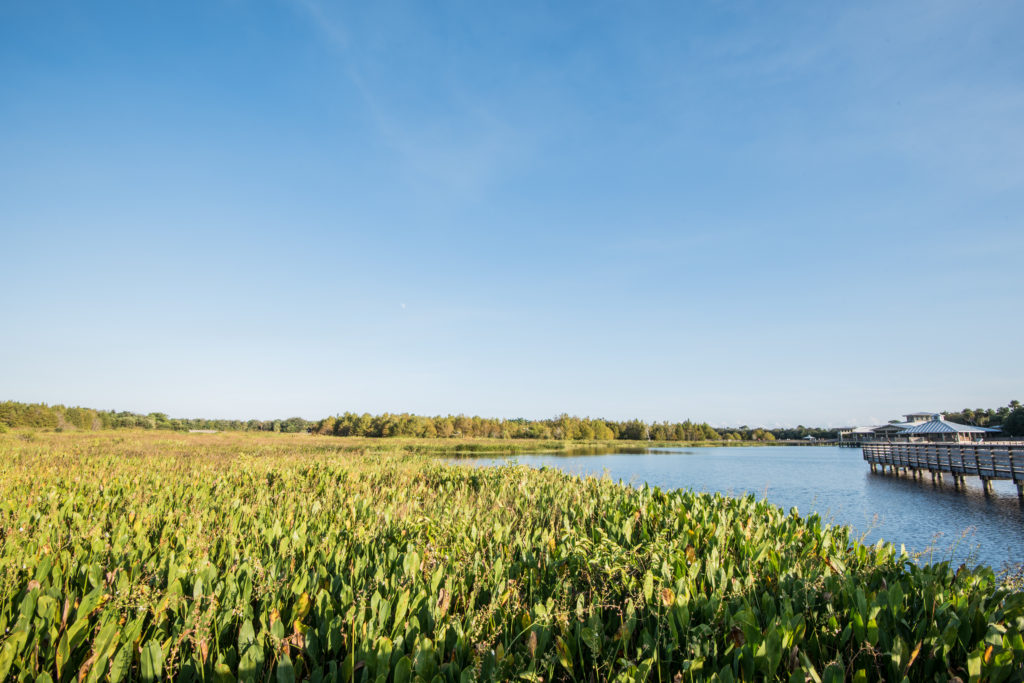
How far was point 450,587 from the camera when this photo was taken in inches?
118

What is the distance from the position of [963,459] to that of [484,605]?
82.8ft

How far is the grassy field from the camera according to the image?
2225mm

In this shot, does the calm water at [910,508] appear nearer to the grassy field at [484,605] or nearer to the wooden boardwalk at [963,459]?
the wooden boardwalk at [963,459]

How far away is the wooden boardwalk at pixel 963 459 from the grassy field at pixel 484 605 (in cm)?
1798

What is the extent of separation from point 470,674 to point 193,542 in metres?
3.35

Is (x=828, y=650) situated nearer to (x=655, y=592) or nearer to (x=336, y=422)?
(x=655, y=592)

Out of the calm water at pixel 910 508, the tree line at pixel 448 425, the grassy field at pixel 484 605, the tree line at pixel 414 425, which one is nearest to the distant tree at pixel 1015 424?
the tree line at pixel 448 425

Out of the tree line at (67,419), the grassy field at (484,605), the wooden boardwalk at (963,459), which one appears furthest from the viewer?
the tree line at (67,419)

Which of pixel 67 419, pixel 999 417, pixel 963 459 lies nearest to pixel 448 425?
pixel 67 419

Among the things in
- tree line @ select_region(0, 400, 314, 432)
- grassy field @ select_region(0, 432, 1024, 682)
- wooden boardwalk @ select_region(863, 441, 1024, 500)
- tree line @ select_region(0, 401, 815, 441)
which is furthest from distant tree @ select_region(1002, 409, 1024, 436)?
tree line @ select_region(0, 400, 314, 432)

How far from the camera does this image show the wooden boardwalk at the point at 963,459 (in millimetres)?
16391

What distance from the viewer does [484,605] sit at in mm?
2840

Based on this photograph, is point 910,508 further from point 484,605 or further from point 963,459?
point 484,605

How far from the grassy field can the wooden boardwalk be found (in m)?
18.0
